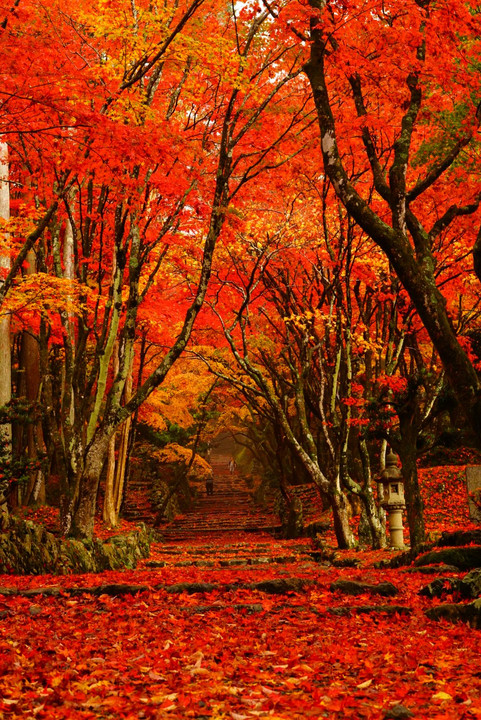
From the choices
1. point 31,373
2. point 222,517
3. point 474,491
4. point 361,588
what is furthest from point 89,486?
point 222,517

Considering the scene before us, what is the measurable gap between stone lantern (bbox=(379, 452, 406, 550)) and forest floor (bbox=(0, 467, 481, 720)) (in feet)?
12.7

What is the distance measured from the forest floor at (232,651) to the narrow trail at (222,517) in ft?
49.4

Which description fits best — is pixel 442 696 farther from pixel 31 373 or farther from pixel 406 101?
pixel 31 373

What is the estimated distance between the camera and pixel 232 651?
469cm

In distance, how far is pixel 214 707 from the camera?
3.35 meters

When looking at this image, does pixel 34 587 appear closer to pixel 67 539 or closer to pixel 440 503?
pixel 67 539

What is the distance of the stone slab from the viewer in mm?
13758

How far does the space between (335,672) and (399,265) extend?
4.14 metres

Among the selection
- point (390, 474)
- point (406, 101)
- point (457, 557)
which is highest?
point (406, 101)

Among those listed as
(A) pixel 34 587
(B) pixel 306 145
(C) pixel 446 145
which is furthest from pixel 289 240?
(A) pixel 34 587

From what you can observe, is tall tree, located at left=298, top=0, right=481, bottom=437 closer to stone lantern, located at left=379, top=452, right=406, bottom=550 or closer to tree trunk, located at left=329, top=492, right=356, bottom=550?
stone lantern, located at left=379, top=452, right=406, bottom=550

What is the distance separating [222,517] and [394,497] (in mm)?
17219

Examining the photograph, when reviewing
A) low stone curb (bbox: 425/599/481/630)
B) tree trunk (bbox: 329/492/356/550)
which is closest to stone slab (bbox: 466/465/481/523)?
tree trunk (bbox: 329/492/356/550)

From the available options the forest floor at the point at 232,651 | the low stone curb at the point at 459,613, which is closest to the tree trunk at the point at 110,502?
the forest floor at the point at 232,651
